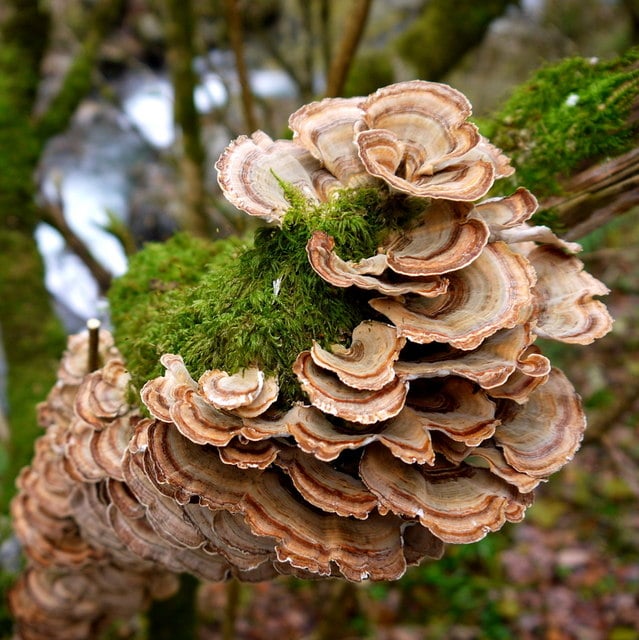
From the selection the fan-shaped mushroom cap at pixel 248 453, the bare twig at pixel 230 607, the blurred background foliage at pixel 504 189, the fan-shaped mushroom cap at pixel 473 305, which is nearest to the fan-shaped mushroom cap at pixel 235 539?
the fan-shaped mushroom cap at pixel 248 453

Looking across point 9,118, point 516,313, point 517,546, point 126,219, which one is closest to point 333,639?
point 517,546

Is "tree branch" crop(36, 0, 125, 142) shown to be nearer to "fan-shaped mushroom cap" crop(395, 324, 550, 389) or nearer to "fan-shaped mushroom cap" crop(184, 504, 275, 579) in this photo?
"fan-shaped mushroom cap" crop(184, 504, 275, 579)

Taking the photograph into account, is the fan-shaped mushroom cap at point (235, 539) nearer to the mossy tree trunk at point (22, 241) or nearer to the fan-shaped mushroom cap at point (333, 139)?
the fan-shaped mushroom cap at point (333, 139)

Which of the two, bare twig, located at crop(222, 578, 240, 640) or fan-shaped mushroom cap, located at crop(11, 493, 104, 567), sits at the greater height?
fan-shaped mushroom cap, located at crop(11, 493, 104, 567)

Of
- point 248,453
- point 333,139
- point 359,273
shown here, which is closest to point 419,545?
point 248,453

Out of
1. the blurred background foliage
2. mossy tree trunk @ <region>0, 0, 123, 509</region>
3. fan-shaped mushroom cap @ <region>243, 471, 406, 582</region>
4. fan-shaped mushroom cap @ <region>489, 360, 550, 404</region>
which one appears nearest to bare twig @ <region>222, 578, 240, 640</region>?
the blurred background foliage

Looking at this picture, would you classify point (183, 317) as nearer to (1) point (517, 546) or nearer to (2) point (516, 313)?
(2) point (516, 313)

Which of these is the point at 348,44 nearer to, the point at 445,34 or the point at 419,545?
the point at 445,34
